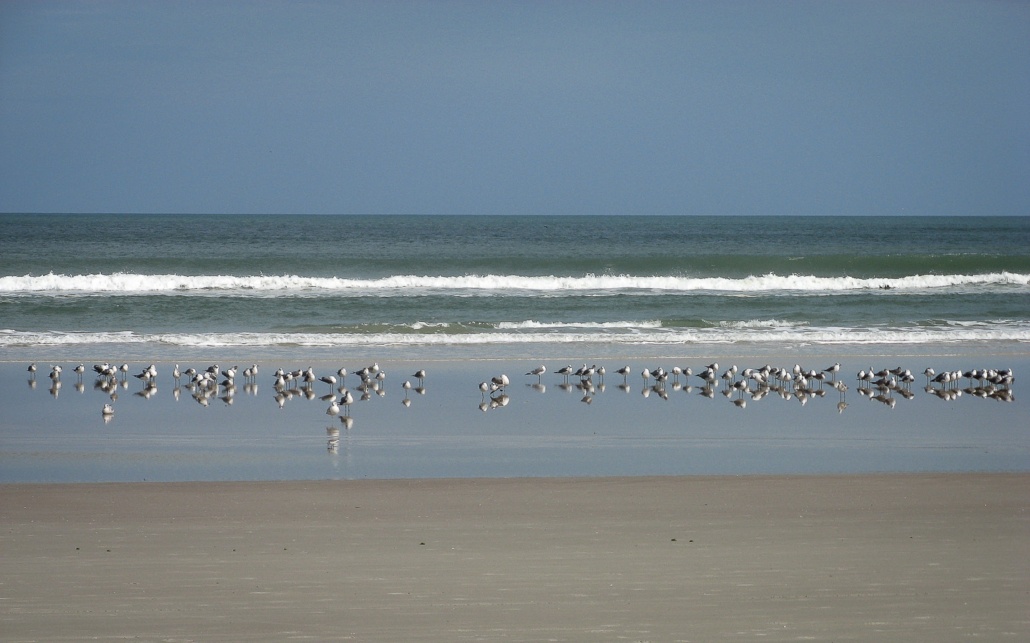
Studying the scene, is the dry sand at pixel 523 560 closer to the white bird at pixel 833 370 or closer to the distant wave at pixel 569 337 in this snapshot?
the white bird at pixel 833 370

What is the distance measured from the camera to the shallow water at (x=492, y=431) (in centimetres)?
919

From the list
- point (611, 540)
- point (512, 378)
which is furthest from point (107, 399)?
point (611, 540)

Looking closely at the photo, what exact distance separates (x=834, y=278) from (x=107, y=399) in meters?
27.8

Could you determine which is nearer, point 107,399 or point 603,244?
point 107,399

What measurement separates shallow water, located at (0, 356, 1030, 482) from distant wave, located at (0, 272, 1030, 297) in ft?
53.4

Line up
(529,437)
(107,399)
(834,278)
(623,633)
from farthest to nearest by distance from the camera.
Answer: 1. (834,278)
2. (107,399)
3. (529,437)
4. (623,633)

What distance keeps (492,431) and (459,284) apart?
23420 millimetres

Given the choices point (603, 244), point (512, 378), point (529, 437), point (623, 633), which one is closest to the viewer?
point (623, 633)

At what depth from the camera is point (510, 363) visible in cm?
1670

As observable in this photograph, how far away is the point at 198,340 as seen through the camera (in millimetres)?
20375

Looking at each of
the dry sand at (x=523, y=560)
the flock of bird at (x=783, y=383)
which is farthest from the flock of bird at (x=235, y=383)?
the dry sand at (x=523, y=560)

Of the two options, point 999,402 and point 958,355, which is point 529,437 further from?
point 958,355

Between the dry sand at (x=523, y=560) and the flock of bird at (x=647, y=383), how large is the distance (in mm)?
4823

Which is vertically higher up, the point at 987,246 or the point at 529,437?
the point at 987,246
